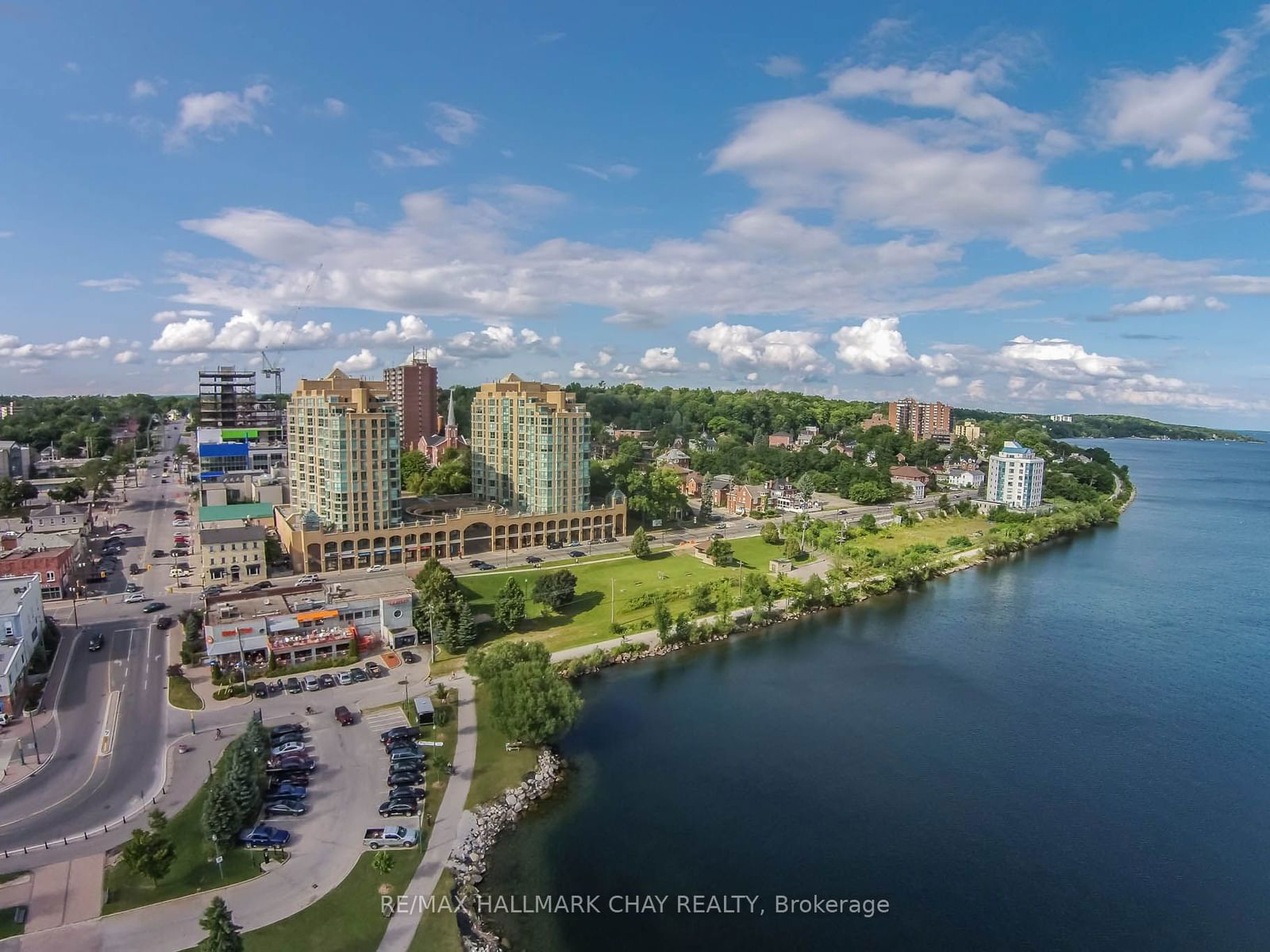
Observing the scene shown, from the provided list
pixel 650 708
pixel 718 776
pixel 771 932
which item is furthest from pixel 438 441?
pixel 771 932

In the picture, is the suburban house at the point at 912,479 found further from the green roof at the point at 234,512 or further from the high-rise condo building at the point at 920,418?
the green roof at the point at 234,512

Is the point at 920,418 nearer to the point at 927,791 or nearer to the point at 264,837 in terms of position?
the point at 927,791

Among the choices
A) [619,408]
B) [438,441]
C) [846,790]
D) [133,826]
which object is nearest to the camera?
[133,826]

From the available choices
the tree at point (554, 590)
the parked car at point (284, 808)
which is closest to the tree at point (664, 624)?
the tree at point (554, 590)

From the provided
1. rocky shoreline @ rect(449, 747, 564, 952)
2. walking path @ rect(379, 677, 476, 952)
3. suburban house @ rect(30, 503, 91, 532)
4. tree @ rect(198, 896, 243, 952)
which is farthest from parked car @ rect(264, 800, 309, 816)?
suburban house @ rect(30, 503, 91, 532)

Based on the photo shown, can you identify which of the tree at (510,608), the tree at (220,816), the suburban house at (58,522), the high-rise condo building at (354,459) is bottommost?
the tree at (220,816)

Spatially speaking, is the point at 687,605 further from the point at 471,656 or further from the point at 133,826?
the point at 133,826

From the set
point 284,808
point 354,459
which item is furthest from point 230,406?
point 284,808
